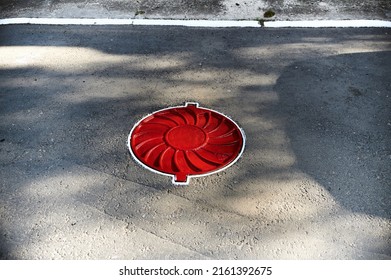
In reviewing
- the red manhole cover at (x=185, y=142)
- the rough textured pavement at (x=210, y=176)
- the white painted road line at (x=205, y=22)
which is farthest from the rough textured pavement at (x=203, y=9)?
the red manhole cover at (x=185, y=142)

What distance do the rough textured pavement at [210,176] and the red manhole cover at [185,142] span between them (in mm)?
106

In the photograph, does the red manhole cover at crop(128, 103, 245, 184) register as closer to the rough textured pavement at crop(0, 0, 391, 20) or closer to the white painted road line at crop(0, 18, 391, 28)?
the white painted road line at crop(0, 18, 391, 28)

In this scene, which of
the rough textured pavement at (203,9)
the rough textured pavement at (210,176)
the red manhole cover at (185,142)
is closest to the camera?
the rough textured pavement at (210,176)

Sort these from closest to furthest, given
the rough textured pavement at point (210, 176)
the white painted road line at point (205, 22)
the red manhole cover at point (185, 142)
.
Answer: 1. the rough textured pavement at point (210, 176)
2. the red manhole cover at point (185, 142)
3. the white painted road line at point (205, 22)

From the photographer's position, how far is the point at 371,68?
5281mm

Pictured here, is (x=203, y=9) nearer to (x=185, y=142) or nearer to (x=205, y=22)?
(x=205, y=22)

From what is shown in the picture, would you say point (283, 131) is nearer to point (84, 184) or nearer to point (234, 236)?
point (234, 236)

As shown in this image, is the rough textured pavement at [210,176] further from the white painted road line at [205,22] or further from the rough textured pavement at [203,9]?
the rough textured pavement at [203,9]

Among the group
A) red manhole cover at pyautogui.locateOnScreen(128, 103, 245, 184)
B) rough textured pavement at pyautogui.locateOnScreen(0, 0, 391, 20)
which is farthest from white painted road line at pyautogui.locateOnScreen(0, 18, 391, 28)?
red manhole cover at pyautogui.locateOnScreen(128, 103, 245, 184)

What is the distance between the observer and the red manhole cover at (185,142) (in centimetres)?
385

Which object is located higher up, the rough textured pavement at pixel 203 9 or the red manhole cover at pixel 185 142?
the rough textured pavement at pixel 203 9

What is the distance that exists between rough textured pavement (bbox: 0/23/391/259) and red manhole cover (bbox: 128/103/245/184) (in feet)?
0.35

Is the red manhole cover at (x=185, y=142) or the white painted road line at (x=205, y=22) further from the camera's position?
the white painted road line at (x=205, y=22)
